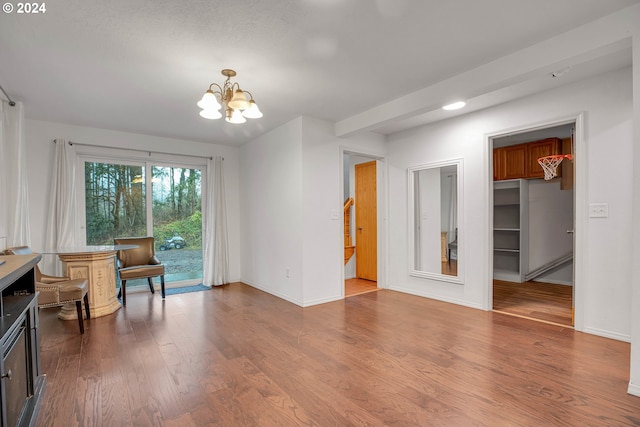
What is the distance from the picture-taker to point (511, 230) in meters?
5.54

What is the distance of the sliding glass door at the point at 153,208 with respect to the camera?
4.58 meters

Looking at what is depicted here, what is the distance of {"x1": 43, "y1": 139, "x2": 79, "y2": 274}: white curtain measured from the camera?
403 cm

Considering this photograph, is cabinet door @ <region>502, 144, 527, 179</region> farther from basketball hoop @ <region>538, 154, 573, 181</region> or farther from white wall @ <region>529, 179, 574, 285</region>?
basketball hoop @ <region>538, 154, 573, 181</region>

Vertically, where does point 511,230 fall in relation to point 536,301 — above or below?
above

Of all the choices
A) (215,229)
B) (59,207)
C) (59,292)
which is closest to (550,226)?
(215,229)

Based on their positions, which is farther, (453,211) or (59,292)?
(453,211)

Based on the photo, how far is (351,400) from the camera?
76.8 inches

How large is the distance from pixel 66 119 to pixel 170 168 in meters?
1.50

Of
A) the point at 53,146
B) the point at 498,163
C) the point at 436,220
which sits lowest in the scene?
the point at 436,220

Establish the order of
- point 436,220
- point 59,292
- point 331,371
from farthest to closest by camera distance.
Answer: point 436,220 → point 59,292 → point 331,371

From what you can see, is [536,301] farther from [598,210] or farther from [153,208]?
[153,208]

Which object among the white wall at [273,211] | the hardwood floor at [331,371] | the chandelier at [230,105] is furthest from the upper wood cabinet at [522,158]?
the chandelier at [230,105]

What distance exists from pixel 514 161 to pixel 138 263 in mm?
6271

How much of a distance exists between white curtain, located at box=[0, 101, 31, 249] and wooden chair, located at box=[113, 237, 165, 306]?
3.67 feet
